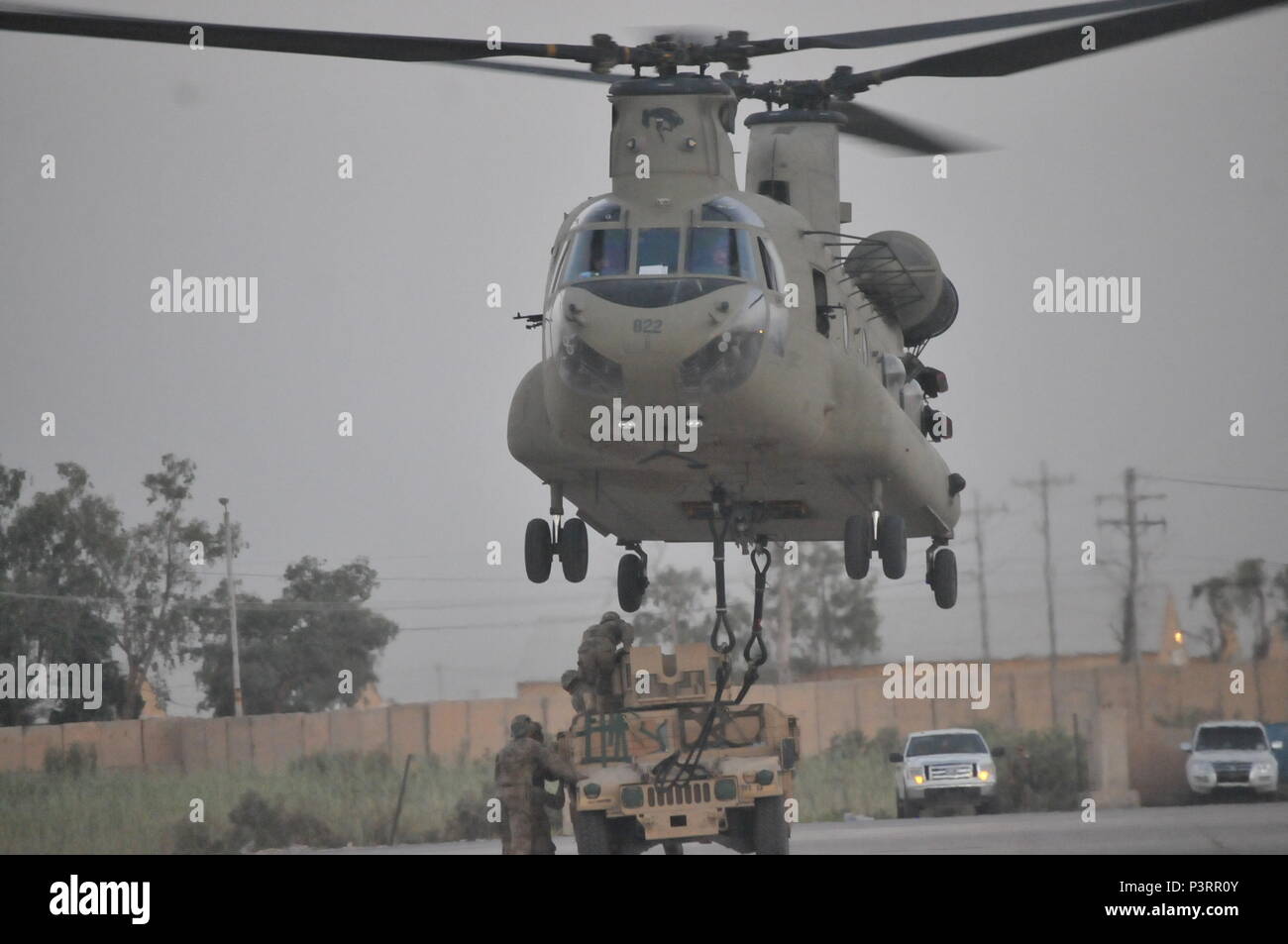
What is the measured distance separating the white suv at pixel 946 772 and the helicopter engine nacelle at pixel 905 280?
36.6ft

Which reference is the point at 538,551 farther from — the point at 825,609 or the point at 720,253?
the point at 825,609

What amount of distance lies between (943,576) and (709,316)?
6404 millimetres

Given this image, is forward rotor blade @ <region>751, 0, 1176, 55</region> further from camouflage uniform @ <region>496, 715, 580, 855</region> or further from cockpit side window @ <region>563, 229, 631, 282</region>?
camouflage uniform @ <region>496, 715, 580, 855</region>

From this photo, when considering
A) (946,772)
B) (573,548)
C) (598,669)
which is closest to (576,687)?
(598,669)

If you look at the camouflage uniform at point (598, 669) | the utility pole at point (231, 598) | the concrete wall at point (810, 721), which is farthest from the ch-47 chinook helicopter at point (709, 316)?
the utility pole at point (231, 598)

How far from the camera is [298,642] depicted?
34.0 m

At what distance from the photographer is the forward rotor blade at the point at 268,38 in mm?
17062

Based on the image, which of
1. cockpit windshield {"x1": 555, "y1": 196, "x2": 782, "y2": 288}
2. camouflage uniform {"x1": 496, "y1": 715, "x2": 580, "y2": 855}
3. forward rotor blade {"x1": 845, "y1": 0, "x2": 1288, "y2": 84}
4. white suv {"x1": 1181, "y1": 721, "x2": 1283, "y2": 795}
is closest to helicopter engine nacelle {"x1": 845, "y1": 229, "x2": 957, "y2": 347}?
forward rotor blade {"x1": 845, "y1": 0, "x2": 1288, "y2": 84}

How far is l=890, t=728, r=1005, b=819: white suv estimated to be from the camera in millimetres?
30953

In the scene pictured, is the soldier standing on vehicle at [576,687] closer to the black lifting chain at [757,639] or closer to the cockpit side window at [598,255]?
the black lifting chain at [757,639]

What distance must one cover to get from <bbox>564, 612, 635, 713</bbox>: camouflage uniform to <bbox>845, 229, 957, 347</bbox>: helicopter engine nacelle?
3.99 meters
